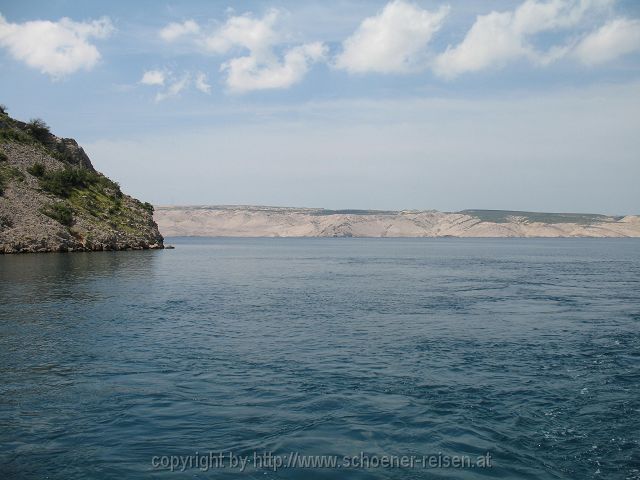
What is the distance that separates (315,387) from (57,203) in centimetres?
7296

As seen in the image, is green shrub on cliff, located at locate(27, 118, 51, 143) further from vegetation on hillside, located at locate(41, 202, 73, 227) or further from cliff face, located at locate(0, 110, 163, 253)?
vegetation on hillside, located at locate(41, 202, 73, 227)

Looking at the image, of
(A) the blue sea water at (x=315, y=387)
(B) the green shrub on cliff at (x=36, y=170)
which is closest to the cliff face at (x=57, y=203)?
(B) the green shrub on cliff at (x=36, y=170)

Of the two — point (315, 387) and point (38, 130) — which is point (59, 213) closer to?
point (38, 130)

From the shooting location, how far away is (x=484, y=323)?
80.2 feet

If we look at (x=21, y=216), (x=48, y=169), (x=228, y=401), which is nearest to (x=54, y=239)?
(x=21, y=216)

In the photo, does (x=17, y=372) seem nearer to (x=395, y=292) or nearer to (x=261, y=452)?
(x=261, y=452)

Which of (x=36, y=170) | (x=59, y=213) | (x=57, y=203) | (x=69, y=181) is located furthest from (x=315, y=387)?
(x=69, y=181)

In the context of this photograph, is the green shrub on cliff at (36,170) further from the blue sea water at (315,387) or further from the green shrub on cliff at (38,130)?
the blue sea water at (315,387)

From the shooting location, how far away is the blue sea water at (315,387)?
10.3m

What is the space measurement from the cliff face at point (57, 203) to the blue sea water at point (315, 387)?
A: 4504 centimetres

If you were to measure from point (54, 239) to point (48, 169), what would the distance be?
20.5m

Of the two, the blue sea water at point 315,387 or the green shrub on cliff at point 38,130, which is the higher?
the green shrub on cliff at point 38,130

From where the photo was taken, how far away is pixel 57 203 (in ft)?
252

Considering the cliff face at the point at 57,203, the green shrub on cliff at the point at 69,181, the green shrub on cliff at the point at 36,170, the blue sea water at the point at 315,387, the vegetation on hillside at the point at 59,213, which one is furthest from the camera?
the green shrub on cliff at the point at 36,170
